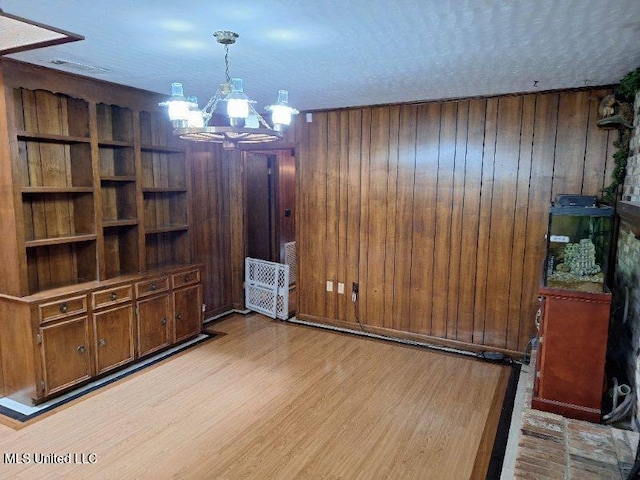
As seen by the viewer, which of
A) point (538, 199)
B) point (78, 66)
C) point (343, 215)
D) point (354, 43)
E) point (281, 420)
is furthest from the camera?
point (343, 215)

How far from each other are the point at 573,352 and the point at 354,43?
7.46 feet

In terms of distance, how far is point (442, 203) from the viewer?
13.5 ft

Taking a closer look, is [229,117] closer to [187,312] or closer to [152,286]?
[152,286]

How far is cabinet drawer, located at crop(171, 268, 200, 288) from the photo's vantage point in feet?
13.4

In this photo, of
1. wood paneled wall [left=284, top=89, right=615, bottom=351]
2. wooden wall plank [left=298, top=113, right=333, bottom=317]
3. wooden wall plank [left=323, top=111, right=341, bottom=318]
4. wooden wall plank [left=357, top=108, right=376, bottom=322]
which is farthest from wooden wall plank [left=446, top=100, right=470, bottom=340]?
wooden wall plank [left=298, top=113, right=333, bottom=317]

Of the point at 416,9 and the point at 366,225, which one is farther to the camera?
the point at 366,225

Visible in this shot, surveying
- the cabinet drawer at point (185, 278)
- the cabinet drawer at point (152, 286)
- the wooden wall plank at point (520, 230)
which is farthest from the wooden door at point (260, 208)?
the wooden wall plank at point (520, 230)

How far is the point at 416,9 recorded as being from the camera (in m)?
1.95

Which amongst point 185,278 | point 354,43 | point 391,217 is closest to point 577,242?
point 391,217

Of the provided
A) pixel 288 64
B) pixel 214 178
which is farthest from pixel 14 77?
pixel 214 178

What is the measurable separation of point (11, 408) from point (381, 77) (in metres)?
3.62

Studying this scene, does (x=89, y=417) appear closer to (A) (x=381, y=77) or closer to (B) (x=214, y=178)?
(B) (x=214, y=178)

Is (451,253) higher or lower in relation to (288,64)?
lower

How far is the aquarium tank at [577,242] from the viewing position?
2.80 m
